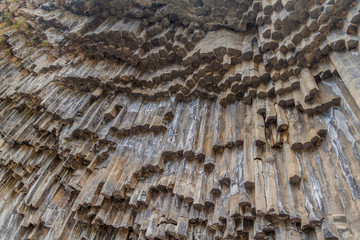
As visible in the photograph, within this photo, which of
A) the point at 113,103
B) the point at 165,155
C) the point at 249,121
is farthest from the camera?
the point at 113,103

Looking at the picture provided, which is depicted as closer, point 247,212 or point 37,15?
point 247,212

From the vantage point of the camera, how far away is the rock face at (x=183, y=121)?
4844 millimetres

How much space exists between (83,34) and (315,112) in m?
8.82

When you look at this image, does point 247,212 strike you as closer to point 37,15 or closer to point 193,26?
point 193,26

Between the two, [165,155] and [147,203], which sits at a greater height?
[165,155]

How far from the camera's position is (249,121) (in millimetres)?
6520

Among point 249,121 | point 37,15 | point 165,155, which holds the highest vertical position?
point 249,121

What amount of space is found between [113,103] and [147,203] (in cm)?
425

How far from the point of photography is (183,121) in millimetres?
7781

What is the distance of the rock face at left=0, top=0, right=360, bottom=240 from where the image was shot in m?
4.84

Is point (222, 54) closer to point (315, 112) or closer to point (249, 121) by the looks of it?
point (249, 121)

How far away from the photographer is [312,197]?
4559mm

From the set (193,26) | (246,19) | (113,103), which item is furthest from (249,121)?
(113,103)

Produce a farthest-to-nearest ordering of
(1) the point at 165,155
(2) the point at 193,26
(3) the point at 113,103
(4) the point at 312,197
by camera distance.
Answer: (3) the point at 113,103 → (2) the point at 193,26 → (1) the point at 165,155 → (4) the point at 312,197
